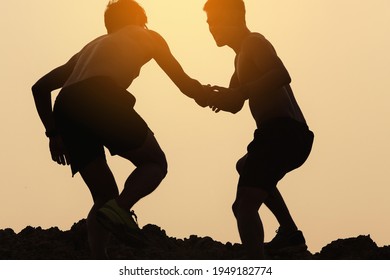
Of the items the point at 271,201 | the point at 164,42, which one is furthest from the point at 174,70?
the point at 271,201

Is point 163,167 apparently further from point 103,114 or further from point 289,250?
point 289,250

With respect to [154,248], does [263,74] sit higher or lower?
higher

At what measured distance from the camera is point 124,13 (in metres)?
7.28

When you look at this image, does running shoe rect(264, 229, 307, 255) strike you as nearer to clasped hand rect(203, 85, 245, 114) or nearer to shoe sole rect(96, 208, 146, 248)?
clasped hand rect(203, 85, 245, 114)

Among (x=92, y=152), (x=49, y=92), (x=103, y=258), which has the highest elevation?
(x=49, y=92)

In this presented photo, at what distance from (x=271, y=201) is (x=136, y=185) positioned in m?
2.01

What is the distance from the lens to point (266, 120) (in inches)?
289

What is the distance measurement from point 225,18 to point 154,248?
3.01m

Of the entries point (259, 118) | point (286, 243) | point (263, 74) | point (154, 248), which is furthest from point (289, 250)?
point (263, 74)

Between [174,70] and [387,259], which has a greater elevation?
[174,70]

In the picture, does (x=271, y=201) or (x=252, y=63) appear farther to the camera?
(x=271, y=201)
